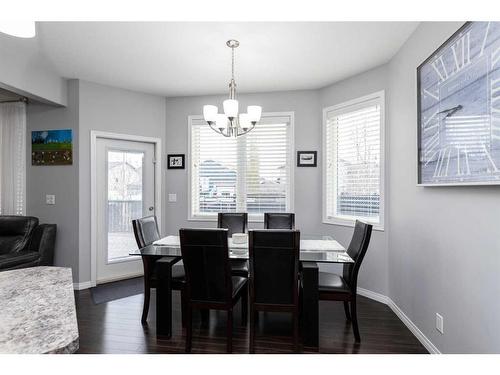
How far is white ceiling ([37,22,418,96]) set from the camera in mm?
2375

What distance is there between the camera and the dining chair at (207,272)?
79.8 inches

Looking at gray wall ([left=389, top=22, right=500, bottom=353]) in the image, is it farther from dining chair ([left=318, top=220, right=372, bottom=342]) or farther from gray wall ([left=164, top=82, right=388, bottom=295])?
dining chair ([left=318, top=220, right=372, bottom=342])

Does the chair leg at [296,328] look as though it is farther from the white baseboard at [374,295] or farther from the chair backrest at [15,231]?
Result: the chair backrest at [15,231]

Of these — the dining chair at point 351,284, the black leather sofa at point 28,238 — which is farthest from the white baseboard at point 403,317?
the black leather sofa at point 28,238

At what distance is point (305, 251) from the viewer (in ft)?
7.99

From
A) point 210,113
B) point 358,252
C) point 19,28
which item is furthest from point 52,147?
point 358,252

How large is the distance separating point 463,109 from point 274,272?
5.27 feet

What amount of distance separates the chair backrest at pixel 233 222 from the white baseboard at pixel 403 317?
164 cm

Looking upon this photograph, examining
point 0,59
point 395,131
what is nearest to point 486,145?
point 395,131

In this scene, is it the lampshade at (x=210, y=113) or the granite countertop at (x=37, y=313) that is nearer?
the granite countertop at (x=37, y=313)

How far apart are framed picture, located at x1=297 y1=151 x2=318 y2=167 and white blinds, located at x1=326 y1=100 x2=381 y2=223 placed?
0.18 metres

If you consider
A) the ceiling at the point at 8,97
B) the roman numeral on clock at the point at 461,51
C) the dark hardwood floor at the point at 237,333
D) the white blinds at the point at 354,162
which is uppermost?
the ceiling at the point at 8,97

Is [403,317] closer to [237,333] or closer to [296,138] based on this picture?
[237,333]
